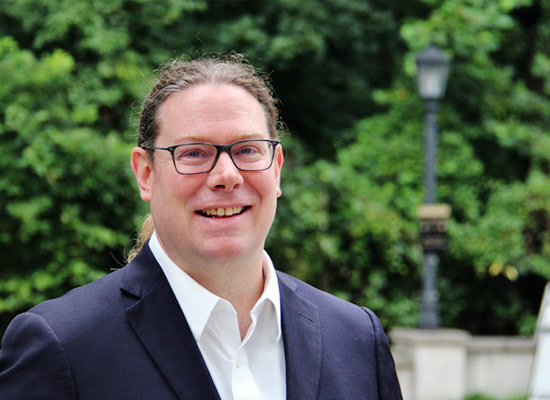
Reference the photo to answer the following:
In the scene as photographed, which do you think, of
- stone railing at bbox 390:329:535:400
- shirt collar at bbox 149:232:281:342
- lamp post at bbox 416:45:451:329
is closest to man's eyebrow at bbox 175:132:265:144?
shirt collar at bbox 149:232:281:342

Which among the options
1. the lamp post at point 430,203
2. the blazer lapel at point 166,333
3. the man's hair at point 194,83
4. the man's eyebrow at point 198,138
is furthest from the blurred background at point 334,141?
the man's eyebrow at point 198,138

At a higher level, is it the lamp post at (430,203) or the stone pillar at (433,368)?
the lamp post at (430,203)

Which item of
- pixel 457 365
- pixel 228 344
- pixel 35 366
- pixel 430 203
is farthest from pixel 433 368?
pixel 35 366

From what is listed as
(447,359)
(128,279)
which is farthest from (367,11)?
(128,279)

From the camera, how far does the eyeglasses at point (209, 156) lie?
1.89 meters

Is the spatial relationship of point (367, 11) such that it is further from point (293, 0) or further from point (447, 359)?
point (447, 359)

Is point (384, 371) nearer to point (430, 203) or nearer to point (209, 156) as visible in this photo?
point (209, 156)

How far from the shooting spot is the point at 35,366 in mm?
1782

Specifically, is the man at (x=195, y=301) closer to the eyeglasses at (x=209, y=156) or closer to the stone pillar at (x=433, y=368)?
the eyeglasses at (x=209, y=156)

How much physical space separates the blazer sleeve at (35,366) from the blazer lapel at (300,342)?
20.4 inches

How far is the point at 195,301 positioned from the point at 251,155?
355 mm

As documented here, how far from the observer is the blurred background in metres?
9.79

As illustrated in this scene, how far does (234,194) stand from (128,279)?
0.34 meters

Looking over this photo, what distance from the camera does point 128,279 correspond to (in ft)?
6.59
